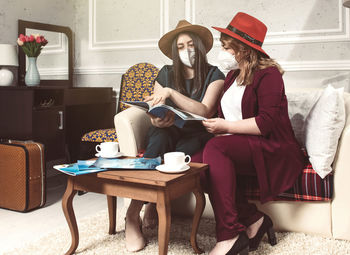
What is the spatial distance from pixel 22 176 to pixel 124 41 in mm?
1691

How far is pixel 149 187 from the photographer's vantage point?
1.49 meters

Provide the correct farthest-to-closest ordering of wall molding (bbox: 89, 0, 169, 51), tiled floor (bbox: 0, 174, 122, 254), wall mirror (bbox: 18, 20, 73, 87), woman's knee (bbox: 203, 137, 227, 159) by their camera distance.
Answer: wall molding (bbox: 89, 0, 169, 51)
wall mirror (bbox: 18, 20, 73, 87)
tiled floor (bbox: 0, 174, 122, 254)
woman's knee (bbox: 203, 137, 227, 159)

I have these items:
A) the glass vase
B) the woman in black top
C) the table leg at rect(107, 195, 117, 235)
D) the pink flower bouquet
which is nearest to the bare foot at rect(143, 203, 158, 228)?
the woman in black top

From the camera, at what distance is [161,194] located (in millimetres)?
1453

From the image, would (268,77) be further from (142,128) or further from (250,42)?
(142,128)

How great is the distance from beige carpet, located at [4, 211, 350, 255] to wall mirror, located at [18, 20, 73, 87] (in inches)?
69.8

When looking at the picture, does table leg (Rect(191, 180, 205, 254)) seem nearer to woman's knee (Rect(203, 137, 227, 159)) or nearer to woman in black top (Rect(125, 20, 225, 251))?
Answer: woman's knee (Rect(203, 137, 227, 159))

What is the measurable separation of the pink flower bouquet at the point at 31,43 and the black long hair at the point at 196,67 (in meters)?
1.33

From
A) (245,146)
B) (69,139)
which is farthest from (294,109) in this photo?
(69,139)

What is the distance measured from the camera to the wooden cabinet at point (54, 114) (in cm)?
271

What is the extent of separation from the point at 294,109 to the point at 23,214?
1.81m

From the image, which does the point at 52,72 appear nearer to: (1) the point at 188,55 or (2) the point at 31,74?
(2) the point at 31,74

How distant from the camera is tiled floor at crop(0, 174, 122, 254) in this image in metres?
2.02

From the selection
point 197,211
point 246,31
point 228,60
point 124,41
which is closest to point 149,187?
point 197,211
